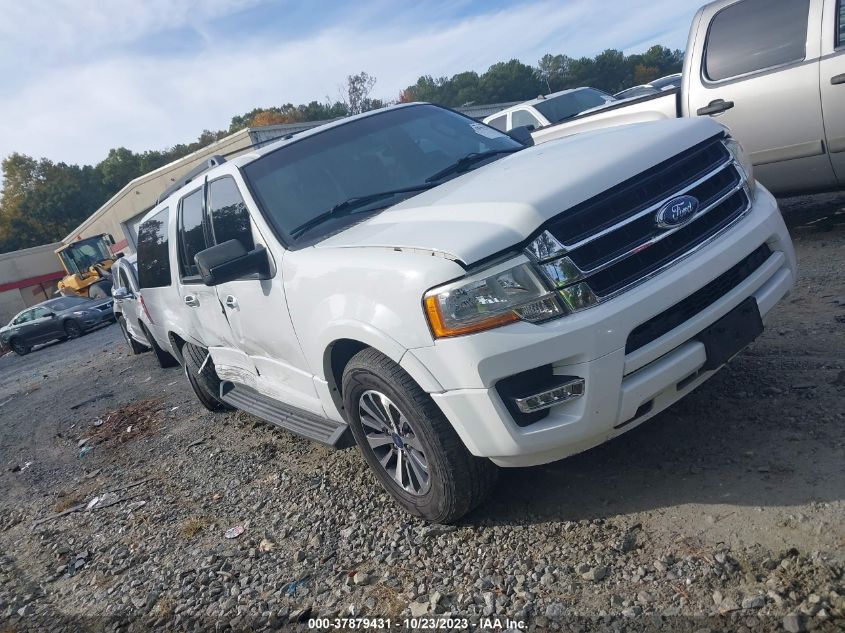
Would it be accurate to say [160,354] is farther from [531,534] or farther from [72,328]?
[72,328]

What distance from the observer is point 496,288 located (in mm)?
2479

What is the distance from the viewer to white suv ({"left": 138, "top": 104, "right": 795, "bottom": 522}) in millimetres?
2482

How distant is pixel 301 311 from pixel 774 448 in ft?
7.62

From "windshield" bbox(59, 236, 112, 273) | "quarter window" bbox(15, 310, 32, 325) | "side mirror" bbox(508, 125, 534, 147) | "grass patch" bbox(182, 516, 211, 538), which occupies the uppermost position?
"windshield" bbox(59, 236, 112, 273)

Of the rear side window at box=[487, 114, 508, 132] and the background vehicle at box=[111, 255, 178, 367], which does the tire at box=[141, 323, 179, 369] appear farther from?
the rear side window at box=[487, 114, 508, 132]

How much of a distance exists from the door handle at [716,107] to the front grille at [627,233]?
10.7ft

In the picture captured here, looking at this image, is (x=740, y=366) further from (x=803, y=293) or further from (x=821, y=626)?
(x=821, y=626)

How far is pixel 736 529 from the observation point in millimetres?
2520

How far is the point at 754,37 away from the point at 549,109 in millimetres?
5986

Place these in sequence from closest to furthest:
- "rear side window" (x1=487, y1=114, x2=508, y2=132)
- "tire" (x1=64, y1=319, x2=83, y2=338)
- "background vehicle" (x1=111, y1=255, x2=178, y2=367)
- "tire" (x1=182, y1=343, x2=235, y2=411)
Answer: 1. "tire" (x1=182, y1=343, x2=235, y2=411)
2. "background vehicle" (x1=111, y1=255, x2=178, y2=367)
3. "rear side window" (x1=487, y1=114, x2=508, y2=132)
4. "tire" (x1=64, y1=319, x2=83, y2=338)

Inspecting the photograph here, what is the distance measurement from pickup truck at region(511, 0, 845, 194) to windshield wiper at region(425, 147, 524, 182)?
7.89 feet

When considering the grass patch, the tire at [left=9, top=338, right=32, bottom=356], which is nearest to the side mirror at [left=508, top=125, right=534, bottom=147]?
the grass patch

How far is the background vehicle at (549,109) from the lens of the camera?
11.3 metres

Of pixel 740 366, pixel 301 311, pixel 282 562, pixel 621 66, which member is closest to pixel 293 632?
pixel 282 562
